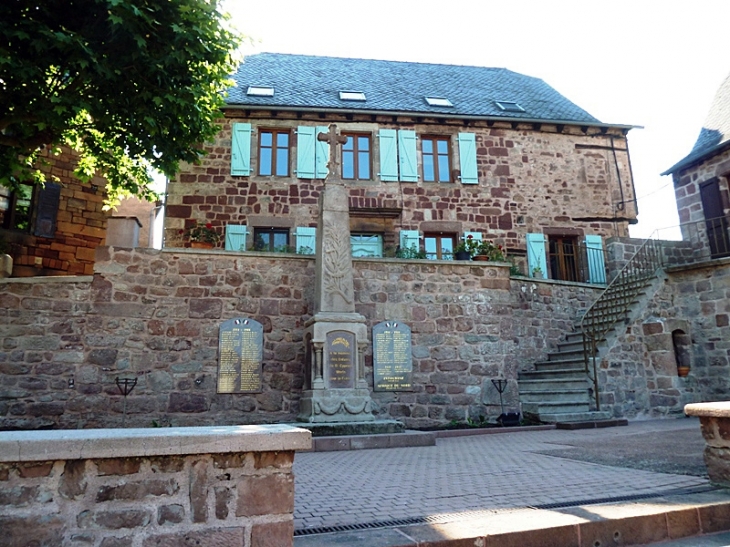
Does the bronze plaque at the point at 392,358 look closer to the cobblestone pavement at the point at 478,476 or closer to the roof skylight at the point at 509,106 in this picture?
the cobblestone pavement at the point at 478,476

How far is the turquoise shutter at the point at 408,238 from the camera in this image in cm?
1389

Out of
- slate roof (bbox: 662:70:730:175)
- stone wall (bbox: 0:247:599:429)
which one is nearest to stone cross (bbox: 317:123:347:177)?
stone wall (bbox: 0:247:599:429)

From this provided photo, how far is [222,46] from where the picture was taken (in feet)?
26.6

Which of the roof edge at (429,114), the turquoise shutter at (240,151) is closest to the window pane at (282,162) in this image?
the turquoise shutter at (240,151)

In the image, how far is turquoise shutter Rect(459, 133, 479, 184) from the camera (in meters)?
14.6

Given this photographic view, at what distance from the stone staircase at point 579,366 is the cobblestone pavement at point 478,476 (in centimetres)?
219

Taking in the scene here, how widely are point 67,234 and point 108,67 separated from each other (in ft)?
27.2

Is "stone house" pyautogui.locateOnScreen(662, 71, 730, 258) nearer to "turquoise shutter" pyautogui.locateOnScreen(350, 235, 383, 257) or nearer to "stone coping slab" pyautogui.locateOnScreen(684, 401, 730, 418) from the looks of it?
"turquoise shutter" pyautogui.locateOnScreen(350, 235, 383, 257)

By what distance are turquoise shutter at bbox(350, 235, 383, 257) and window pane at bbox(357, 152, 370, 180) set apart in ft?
5.34

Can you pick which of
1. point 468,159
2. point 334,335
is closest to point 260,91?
point 468,159

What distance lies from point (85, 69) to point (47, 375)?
16.2 ft

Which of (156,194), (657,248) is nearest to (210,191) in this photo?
(156,194)

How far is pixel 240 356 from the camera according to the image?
9.70 m

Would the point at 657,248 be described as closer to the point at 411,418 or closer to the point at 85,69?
the point at 411,418
